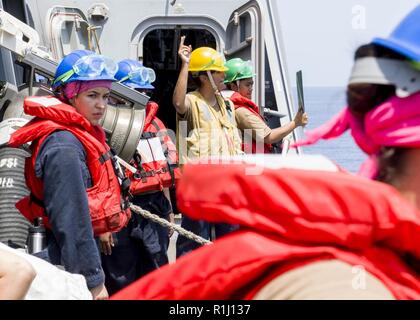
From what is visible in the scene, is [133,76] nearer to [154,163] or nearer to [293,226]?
[154,163]

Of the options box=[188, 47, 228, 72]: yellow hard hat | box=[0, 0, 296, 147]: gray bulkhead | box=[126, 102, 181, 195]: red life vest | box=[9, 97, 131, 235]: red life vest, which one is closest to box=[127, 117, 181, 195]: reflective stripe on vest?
box=[126, 102, 181, 195]: red life vest

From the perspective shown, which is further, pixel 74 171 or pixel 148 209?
pixel 148 209

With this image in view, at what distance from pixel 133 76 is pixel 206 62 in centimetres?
80

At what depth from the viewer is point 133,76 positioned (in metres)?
6.77

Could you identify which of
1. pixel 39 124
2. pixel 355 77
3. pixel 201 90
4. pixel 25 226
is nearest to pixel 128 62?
pixel 201 90

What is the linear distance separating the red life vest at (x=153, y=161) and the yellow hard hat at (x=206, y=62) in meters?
0.41

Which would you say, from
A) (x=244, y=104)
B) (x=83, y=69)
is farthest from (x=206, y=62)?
(x=83, y=69)

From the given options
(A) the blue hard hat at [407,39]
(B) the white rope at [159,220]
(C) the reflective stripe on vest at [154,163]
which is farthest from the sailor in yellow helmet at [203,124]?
(A) the blue hard hat at [407,39]

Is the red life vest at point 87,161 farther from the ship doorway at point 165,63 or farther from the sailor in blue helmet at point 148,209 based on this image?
the ship doorway at point 165,63

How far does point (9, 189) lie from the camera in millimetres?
5594

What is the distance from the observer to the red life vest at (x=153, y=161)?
227 inches

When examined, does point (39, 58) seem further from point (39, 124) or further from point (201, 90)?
point (39, 124)

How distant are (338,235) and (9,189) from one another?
4507mm

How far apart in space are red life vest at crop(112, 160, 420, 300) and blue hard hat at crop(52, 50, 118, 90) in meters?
3.08
